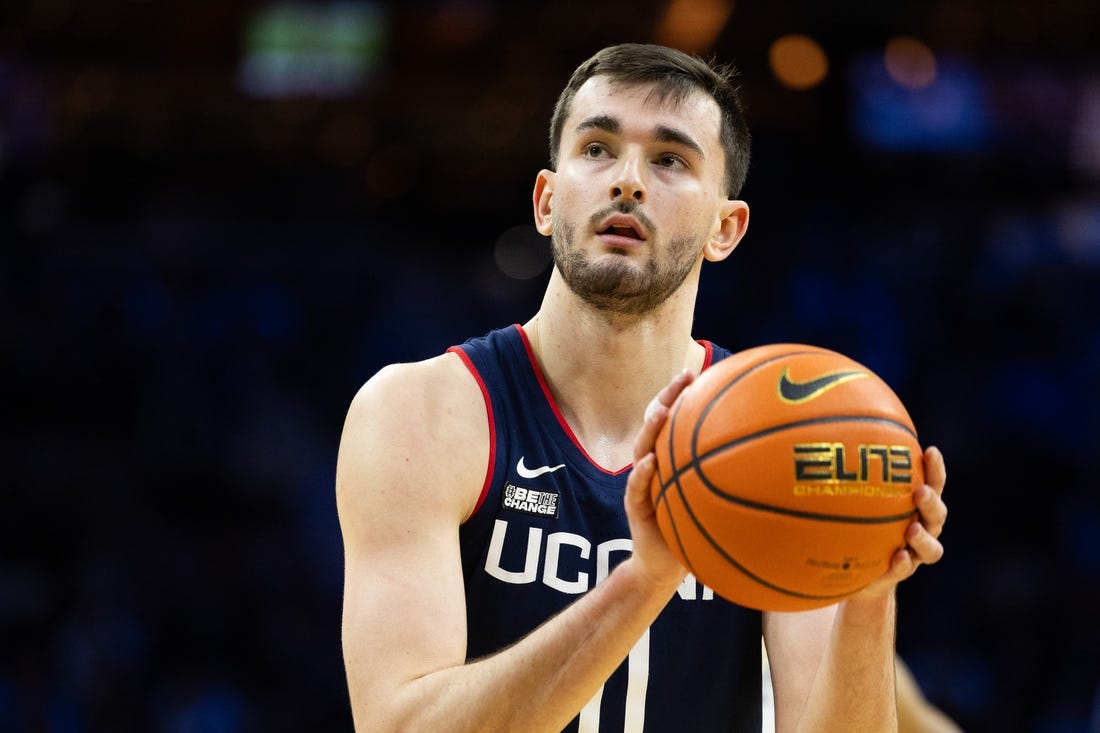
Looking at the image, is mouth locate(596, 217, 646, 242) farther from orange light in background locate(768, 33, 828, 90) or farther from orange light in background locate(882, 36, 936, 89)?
orange light in background locate(768, 33, 828, 90)

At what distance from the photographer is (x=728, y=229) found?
3842mm

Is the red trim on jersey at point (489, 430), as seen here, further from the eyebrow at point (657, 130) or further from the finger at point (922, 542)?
the finger at point (922, 542)

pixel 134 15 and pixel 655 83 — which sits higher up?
pixel 134 15

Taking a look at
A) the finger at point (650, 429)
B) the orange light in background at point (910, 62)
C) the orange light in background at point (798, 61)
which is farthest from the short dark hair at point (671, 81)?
the orange light in background at point (798, 61)

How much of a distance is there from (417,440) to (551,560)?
0.47 metres

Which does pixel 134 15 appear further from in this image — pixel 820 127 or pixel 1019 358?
pixel 1019 358

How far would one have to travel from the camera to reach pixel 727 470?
2607 millimetres

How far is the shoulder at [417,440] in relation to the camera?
3143 mm

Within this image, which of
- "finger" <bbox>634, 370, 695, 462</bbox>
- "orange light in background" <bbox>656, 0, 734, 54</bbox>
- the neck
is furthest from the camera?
"orange light in background" <bbox>656, 0, 734, 54</bbox>

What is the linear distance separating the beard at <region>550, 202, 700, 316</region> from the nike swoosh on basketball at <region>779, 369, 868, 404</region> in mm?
756

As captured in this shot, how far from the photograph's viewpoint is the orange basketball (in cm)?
256

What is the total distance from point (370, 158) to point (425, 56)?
2282 mm

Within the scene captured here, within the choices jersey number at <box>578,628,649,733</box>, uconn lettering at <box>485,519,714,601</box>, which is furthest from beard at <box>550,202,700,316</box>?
jersey number at <box>578,628,649,733</box>

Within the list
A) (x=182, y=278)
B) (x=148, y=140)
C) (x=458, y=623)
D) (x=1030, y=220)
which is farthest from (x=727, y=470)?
(x=148, y=140)
